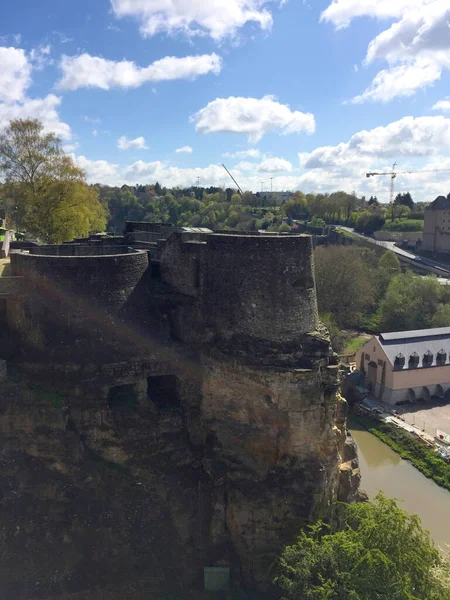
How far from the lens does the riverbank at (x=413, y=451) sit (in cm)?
2346

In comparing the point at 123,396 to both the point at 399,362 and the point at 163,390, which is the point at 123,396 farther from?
the point at 399,362

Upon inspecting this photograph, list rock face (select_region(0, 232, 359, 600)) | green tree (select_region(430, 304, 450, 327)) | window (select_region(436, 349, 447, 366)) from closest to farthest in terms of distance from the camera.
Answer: rock face (select_region(0, 232, 359, 600)) → window (select_region(436, 349, 447, 366)) → green tree (select_region(430, 304, 450, 327))

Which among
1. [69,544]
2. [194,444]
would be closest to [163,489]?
[194,444]

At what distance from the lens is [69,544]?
1394 cm

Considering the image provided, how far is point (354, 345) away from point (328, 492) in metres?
27.3

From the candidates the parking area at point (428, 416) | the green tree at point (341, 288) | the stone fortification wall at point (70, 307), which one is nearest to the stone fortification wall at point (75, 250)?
the stone fortification wall at point (70, 307)

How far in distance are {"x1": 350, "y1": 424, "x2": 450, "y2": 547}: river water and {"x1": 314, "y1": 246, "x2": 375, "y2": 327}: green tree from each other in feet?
54.7

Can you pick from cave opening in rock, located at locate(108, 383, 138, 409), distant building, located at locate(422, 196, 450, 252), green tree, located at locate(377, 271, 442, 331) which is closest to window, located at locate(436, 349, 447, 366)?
green tree, located at locate(377, 271, 442, 331)

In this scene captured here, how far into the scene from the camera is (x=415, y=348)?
31391mm

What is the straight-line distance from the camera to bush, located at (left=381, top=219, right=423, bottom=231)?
7688 centimetres

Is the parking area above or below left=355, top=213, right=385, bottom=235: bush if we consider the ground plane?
below

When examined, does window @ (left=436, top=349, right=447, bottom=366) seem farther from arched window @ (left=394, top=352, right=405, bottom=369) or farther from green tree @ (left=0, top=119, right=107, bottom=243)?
green tree @ (left=0, top=119, right=107, bottom=243)

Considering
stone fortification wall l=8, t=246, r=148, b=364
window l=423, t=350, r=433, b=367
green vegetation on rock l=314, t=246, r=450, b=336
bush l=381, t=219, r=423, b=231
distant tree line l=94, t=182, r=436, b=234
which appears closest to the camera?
stone fortification wall l=8, t=246, r=148, b=364

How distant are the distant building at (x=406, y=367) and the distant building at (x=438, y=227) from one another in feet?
121
